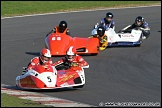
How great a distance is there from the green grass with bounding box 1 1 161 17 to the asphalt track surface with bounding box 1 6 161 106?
1405 mm

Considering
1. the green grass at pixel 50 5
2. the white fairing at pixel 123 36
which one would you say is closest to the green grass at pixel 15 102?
the white fairing at pixel 123 36

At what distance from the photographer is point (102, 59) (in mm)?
20062

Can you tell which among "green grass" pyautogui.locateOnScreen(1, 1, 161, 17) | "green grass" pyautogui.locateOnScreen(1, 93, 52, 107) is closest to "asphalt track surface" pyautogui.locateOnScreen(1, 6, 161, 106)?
"green grass" pyautogui.locateOnScreen(1, 93, 52, 107)

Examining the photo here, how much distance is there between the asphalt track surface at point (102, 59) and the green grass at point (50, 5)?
141cm

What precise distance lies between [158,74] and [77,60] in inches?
92.4

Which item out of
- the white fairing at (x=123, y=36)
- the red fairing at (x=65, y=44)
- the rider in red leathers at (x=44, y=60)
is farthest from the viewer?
the white fairing at (x=123, y=36)

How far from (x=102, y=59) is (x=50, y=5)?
561 inches

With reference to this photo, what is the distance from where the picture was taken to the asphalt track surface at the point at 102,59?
14461mm

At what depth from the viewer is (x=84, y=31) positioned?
2672cm

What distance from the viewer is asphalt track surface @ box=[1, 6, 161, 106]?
14.5 meters

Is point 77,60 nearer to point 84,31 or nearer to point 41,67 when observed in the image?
point 41,67


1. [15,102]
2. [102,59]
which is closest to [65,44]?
[102,59]

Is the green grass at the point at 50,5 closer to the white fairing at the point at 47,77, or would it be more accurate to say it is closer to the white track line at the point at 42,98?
the white fairing at the point at 47,77

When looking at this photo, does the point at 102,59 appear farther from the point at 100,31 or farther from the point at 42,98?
the point at 42,98
